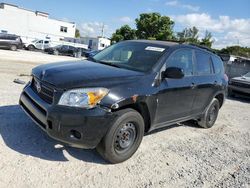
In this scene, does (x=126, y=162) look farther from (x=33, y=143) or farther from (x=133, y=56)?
(x=133, y=56)

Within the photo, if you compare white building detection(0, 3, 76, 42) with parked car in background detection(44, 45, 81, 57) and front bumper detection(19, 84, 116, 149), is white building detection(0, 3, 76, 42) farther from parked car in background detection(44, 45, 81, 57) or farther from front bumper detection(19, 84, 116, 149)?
front bumper detection(19, 84, 116, 149)

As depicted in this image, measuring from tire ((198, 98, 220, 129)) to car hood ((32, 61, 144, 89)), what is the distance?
110 inches

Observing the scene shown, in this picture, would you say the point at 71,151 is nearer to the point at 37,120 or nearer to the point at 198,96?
the point at 37,120

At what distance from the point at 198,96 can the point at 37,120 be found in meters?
3.27

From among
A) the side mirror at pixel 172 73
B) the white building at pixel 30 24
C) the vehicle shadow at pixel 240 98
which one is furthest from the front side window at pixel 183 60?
the white building at pixel 30 24

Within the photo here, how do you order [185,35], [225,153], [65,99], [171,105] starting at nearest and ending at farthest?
[65,99]
[171,105]
[225,153]
[185,35]

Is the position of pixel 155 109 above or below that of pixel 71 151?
above

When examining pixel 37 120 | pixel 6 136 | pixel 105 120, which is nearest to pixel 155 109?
pixel 105 120

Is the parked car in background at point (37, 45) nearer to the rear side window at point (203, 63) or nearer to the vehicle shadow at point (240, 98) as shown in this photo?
the vehicle shadow at point (240, 98)

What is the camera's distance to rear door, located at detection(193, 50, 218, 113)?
19.0 feet

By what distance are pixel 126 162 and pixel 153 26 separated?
52.5 m

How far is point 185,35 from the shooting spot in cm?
7412

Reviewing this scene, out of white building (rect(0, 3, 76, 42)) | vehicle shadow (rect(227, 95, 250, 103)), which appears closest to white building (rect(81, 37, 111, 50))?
white building (rect(0, 3, 76, 42))

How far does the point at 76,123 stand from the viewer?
371 cm
